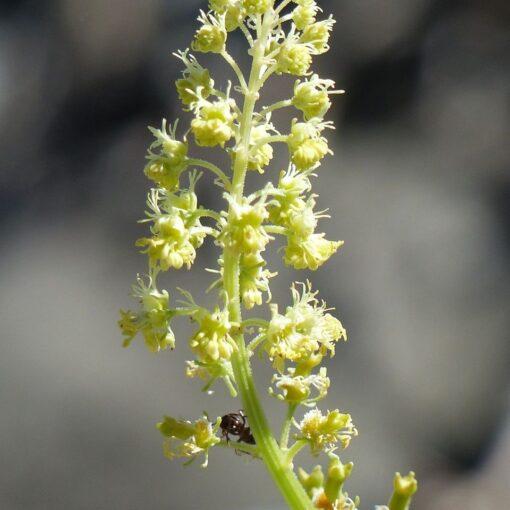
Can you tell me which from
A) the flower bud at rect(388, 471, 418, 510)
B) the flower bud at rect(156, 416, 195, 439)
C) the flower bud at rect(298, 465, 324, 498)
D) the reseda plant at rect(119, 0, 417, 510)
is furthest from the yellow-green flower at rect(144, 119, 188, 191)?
the flower bud at rect(388, 471, 418, 510)

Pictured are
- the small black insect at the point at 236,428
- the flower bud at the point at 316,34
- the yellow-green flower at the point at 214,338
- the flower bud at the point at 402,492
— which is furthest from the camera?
the small black insect at the point at 236,428

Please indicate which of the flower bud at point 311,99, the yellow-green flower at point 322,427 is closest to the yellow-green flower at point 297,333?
the yellow-green flower at point 322,427

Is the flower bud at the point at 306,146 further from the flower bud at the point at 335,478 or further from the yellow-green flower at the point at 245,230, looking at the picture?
the flower bud at the point at 335,478

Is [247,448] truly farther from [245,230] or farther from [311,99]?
[311,99]

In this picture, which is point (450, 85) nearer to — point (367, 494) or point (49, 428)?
point (367, 494)

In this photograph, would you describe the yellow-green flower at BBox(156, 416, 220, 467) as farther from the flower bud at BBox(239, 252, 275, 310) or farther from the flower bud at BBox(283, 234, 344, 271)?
the flower bud at BBox(283, 234, 344, 271)

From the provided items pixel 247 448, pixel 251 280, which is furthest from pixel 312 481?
pixel 251 280
